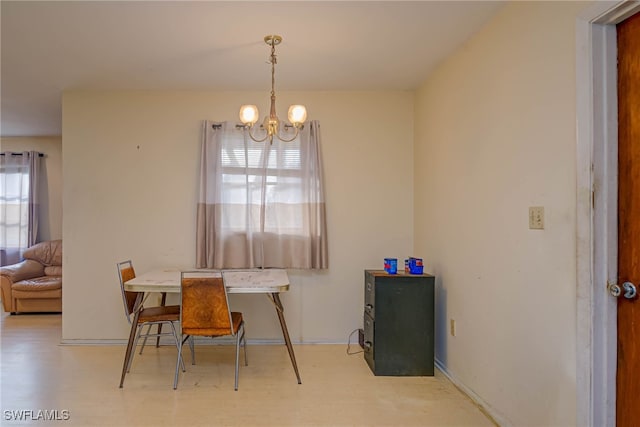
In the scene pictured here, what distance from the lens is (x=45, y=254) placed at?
5434 mm

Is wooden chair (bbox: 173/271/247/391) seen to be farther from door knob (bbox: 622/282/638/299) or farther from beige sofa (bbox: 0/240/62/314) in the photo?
beige sofa (bbox: 0/240/62/314)

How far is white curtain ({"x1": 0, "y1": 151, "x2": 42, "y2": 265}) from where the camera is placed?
5.67 meters

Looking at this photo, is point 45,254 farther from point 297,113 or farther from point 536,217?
point 536,217

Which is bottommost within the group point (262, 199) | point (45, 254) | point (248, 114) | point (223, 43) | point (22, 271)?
point (22, 271)

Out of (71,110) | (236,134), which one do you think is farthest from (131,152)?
(236,134)

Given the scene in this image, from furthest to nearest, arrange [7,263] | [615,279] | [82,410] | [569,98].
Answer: [7,263] < [82,410] < [569,98] < [615,279]

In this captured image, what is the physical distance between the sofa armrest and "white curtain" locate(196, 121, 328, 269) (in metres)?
3.00

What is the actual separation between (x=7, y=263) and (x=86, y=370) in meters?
3.73

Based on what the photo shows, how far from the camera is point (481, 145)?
2514 mm

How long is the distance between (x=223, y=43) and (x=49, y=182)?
4.56 meters

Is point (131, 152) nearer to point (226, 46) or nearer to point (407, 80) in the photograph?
point (226, 46)

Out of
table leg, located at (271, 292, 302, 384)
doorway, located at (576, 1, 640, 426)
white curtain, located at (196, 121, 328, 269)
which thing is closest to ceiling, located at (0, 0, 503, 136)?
white curtain, located at (196, 121, 328, 269)

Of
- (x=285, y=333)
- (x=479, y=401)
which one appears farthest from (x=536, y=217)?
(x=285, y=333)

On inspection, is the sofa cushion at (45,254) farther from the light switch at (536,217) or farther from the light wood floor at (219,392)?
the light switch at (536,217)
